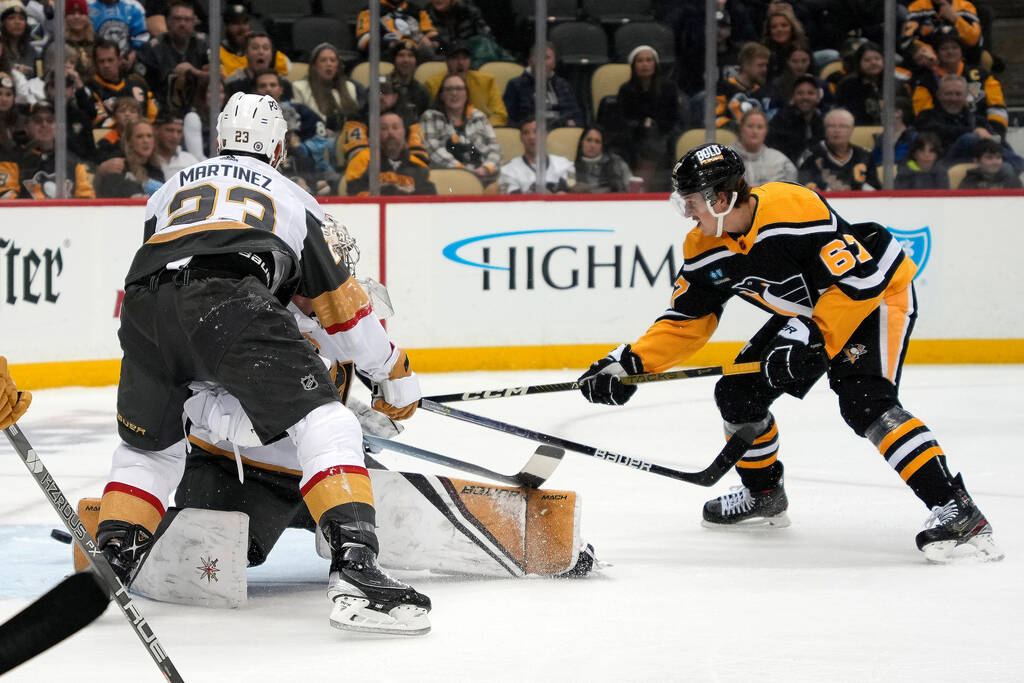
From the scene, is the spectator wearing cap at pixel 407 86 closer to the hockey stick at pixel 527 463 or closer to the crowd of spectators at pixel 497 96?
the crowd of spectators at pixel 497 96

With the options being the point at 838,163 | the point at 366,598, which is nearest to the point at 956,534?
the point at 366,598

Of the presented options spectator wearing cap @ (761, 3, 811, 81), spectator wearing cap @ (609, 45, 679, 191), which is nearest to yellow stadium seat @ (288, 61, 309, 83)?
spectator wearing cap @ (609, 45, 679, 191)

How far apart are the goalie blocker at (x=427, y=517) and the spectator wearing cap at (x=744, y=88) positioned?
4.06m

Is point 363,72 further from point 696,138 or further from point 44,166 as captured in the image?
point 696,138

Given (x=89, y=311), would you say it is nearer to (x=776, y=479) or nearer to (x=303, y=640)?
(x=776, y=479)

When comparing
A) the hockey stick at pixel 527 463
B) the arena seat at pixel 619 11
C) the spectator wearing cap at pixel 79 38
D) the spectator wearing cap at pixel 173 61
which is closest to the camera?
the hockey stick at pixel 527 463

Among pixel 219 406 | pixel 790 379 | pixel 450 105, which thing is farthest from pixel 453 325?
pixel 219 406

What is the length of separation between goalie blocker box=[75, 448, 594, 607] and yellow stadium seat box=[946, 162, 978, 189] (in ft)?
14.3

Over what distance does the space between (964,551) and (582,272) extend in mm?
3476

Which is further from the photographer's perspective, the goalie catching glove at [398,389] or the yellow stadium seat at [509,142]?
the yellow stadium seat at [509,142]

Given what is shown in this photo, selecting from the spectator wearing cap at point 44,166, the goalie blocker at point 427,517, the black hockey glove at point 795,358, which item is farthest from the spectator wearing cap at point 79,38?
the black hockey glove at point 795,358

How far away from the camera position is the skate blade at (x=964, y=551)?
10.0 ft

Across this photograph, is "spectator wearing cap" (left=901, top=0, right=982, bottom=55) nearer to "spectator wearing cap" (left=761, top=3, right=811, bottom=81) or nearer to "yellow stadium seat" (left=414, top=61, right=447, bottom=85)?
"spectator wearing cap" (left=761, top=3, right=811, bottom=81)

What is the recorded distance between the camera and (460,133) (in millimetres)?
6465
